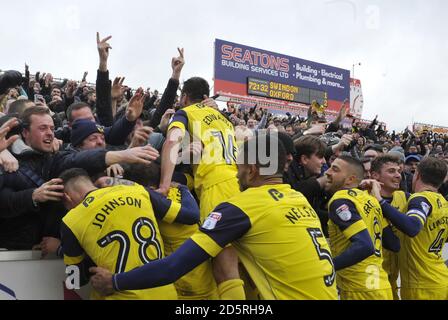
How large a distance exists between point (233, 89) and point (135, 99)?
66.8ft

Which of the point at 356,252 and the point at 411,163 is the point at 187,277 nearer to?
the point at 356,252

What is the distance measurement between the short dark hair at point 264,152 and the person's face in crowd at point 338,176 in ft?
4.89

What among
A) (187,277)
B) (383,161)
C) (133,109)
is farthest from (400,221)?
(133,109)

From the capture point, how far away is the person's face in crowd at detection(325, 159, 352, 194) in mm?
4074

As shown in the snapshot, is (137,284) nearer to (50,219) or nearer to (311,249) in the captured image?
(311,249)

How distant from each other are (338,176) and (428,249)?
4.12 feet

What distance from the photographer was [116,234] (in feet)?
8.84

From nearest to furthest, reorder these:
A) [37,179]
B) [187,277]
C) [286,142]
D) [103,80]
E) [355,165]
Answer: [286,142]
[187,277]
[37,179]
[355,165]
[103,80]

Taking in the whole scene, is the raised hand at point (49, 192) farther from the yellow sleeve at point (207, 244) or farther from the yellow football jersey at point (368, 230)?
the yellow football jersey at point (368, 230)

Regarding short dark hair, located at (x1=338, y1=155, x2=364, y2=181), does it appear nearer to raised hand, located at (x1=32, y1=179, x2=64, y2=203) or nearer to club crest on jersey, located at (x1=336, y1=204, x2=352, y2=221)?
club crest on jersey, located at (x1=336, y1=204, x2=352, y2=221)

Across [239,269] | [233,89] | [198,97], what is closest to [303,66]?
[233,89]

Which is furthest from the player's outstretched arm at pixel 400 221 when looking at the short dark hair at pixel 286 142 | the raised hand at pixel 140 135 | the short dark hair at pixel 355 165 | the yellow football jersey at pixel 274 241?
the raised hand at pixel 140 135

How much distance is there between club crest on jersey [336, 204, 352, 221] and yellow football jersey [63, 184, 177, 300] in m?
1.50

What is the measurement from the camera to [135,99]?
4609 millimetres
